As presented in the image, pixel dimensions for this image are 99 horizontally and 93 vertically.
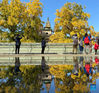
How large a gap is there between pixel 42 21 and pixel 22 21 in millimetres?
6519

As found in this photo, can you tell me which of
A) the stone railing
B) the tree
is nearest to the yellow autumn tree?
the tree

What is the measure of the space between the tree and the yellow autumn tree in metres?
4.98

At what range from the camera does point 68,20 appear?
40.6 meters

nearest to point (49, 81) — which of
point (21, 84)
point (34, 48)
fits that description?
point (21, 84)

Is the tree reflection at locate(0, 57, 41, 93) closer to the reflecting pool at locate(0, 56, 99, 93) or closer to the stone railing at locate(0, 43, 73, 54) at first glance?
the reflecting pool at locate(0, 56, 99, 93)

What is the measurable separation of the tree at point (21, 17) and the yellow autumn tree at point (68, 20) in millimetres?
4976

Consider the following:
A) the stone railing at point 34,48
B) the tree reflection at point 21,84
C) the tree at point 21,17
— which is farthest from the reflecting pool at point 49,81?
the tree at point 21,17

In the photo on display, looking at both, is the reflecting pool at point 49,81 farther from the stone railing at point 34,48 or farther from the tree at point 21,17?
the tree at point 21,17

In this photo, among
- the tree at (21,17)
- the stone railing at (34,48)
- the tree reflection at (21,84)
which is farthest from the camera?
the tree at (21,17)

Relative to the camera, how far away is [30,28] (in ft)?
129

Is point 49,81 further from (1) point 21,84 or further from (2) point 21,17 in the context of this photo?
(2) point 21,17

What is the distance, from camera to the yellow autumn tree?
126 feet

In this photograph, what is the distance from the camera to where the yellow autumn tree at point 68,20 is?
126ft

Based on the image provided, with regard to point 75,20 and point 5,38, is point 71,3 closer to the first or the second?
point 75,20
